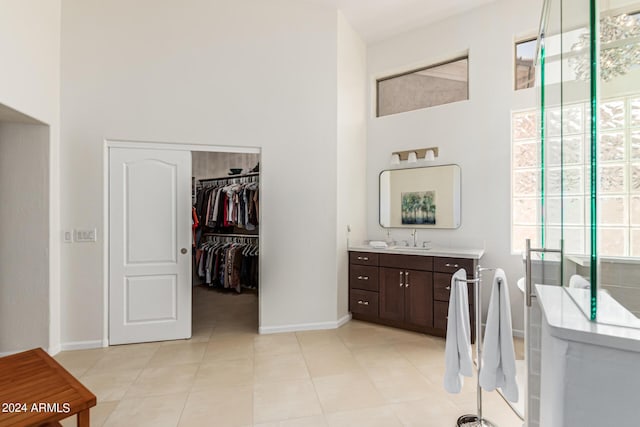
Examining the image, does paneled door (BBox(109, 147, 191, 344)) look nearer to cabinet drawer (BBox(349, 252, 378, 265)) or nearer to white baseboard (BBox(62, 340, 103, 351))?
white baseboard (BBox(62, 340, 103, 351))

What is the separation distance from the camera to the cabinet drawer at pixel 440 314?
11.3 feet

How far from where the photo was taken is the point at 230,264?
17.6ft

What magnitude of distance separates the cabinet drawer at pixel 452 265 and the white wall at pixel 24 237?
3.78 m

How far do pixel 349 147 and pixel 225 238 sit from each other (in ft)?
9.74

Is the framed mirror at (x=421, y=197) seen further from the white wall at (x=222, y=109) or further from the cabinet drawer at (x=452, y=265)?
the white wall at (x=222, y=109)

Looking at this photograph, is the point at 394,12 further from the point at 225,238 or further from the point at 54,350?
the point at 54,350

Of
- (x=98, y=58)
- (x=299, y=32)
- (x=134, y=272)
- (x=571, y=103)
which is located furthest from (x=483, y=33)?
(x=134, y=272)

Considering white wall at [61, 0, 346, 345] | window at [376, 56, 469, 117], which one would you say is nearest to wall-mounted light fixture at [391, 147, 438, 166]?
window at [376, 56, 469, 117]

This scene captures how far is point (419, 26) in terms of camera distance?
4258 mm

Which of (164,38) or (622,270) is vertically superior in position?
(164,38)

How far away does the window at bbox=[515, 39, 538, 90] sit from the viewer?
3.62 m

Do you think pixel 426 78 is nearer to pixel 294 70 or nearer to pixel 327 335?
pixel 294 70

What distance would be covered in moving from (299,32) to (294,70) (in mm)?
449

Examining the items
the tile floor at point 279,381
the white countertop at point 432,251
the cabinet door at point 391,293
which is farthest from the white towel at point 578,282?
the cabinet door at point 391,293
